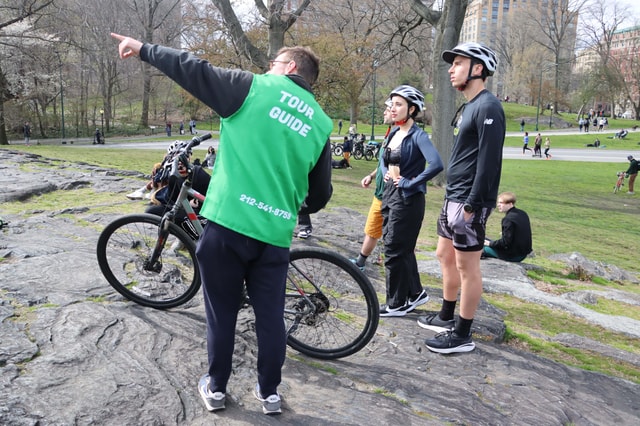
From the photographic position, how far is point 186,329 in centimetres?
343

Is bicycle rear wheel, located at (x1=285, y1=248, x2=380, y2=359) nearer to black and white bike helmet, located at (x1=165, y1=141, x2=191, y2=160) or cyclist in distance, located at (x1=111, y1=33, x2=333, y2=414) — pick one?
cyclist in distance, located at (x1=111, y1=33, x2=333, y2=414)

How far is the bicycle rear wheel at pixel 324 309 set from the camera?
10.7 ft

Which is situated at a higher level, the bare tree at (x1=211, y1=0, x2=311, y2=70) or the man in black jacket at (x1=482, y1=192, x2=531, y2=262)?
the bare tree at (x1=211, y1=0, x2=311, y2=70)

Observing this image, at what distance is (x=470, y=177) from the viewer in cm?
342

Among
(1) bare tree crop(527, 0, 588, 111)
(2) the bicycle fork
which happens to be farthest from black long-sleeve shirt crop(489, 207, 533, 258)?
(1) bare tree crop(527, 0, 588, 111)

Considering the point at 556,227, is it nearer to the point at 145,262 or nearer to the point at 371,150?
the point at 145,262

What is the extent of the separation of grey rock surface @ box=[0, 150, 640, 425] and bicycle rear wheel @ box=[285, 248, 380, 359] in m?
0.11

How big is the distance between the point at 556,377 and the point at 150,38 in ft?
165

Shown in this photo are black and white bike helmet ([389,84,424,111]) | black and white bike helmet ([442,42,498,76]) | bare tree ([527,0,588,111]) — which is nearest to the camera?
black and white bike helmet ([442,42,498,76])

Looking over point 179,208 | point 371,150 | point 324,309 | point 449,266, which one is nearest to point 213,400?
point 324,309

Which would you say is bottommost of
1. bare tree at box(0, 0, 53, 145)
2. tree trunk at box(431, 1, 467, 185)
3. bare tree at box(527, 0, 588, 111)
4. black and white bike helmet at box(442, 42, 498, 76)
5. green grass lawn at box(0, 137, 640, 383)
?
green grass lawn at box(0, 137, 640, 383)

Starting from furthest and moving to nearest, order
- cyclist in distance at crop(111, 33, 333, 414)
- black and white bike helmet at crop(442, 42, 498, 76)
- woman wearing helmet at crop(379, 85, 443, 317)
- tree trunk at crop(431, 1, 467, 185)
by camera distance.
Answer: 1. tree trunk at crop(431, 1, 467, 185)
2. woman wearing helmet at crop(379, 85, 443, 317)
3. black and white bike helmet at crop(442, 42, 498, 76)
4. cyclist in distance at crop(111, 33, 333, 414)

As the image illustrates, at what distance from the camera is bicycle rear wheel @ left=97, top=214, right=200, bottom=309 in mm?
3779

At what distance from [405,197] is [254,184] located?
2.11 metres
